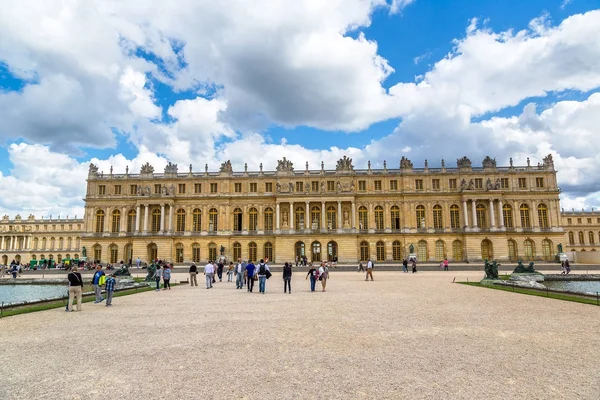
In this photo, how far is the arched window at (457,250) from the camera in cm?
5528

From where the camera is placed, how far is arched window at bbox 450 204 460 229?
185 feet

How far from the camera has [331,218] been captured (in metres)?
57.1

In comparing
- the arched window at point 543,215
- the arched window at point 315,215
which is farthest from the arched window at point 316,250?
the arched window at point 543,215

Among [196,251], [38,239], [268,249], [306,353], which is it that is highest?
[38,239]

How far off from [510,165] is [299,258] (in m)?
32.9

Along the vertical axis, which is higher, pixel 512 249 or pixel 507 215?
pixel 507 215

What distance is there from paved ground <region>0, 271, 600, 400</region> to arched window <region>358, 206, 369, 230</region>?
141 feet

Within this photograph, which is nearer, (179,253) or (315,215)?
(315,215)

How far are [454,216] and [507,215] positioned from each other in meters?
7.26

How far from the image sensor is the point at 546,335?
9.47m

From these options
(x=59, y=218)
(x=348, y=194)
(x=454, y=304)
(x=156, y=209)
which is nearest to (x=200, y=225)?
(x=156, y=209)

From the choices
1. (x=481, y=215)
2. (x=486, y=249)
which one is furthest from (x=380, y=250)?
(x=481, y=215)

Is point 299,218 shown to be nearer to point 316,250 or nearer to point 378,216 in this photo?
point 316,250

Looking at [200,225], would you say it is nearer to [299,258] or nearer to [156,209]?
[156,209]
